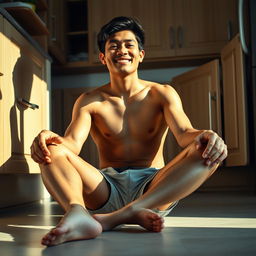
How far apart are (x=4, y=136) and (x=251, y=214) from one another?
102 centimetres

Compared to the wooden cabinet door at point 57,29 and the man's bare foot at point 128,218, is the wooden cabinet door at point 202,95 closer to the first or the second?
the wooden cabinet door at point 57,29

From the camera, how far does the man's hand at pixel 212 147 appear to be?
1.24m

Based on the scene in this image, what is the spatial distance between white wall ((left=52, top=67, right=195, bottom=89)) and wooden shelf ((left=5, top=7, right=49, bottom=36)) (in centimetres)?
108

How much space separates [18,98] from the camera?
6.76ft

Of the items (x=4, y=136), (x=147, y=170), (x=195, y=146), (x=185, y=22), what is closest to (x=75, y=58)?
(x=185, y=22)

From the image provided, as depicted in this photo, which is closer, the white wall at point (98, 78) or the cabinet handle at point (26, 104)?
the cabinet handle at point (26, 104)

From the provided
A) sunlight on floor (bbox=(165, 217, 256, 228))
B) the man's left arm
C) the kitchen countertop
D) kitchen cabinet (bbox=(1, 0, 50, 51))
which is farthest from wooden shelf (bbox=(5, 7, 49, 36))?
sunlight on floor (bbox=(165, 217, 256, 228))

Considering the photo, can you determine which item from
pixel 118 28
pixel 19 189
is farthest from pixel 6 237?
→ pixel 19 189

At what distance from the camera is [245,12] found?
294 centimetres

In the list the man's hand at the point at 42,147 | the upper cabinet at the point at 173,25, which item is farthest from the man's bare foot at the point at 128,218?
the upper cabinet at the point at 173,25

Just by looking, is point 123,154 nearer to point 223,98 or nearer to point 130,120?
point 130,120

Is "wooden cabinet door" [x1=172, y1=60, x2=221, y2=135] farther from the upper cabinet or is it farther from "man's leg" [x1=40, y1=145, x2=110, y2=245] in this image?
"man's leg" [x1=40, y1=145, x2=110, y2=245]

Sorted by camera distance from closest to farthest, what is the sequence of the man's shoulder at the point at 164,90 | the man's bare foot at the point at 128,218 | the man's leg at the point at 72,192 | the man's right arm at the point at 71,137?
the man's leg at the point at 72,192 → the man's bare foot at the point at 128,218 → the man's right arm at the point at 71,137 → the man's shoulder at the point at 164,90

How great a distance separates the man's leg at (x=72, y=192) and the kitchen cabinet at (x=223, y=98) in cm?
163
